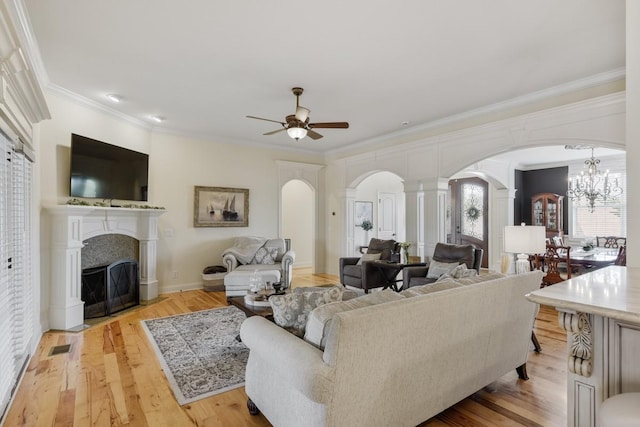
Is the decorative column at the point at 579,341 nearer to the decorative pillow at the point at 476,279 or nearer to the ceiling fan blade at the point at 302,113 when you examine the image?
the decorative pillow at the point at 476,279

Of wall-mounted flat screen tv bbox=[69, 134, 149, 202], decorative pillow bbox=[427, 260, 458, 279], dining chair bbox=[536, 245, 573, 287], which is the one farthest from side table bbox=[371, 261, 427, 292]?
wall-mounted flat screen tv bbox=[69, 134, 149, 202]

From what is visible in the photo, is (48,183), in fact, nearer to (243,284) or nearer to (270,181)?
(243,284)

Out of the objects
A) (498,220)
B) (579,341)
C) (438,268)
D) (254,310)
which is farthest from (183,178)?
(498,220)

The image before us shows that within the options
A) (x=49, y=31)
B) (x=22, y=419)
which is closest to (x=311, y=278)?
(x=22, y=419)

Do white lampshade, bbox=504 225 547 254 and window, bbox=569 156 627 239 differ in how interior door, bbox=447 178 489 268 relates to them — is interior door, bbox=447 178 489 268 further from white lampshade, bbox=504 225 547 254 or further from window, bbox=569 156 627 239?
white lampshade, bbox=504 225 547 254

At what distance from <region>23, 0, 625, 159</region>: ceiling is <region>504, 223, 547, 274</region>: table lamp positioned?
1.68 meters

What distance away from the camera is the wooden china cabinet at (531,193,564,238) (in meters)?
7.86

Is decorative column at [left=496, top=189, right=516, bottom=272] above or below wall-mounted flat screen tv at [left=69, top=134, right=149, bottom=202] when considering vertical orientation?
below

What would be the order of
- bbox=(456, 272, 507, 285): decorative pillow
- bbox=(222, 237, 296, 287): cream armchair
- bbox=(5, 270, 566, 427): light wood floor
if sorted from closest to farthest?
bbox=(5, 270, 566, 427): light wood floor → bbox=(456, 272, 507, 285): decorative pillow → bbox=(222, 237, 296, 287): cream armchair

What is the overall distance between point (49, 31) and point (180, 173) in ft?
10.4

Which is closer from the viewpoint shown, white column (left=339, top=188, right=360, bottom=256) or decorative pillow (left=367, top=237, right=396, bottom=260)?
decorative pillow (left=367, top=237, right=396, bottom=260)

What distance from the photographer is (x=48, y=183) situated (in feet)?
12.7

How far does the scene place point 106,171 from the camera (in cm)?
448

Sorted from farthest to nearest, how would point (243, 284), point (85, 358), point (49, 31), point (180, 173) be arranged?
point (180, 173) < point (243, 284) < point (85, 358) < point (49, 31)
